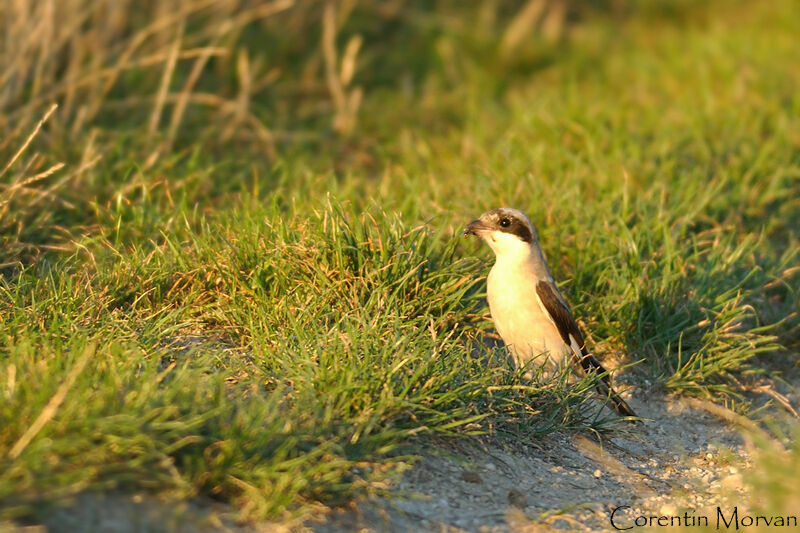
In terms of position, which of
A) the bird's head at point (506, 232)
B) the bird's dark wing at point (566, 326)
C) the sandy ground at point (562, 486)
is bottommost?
the sandy ground at point (562, 486)

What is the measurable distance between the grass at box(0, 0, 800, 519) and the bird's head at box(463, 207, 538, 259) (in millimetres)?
186

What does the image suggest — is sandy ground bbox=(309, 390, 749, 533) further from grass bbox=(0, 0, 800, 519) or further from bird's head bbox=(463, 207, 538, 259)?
bird's head bbox=(463, 207, 538, 259)

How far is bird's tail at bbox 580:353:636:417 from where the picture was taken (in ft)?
15.5

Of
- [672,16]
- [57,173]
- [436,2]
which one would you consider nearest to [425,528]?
[57,173]

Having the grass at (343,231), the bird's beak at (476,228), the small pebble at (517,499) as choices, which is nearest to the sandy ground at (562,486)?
the small pebble at (517,499)

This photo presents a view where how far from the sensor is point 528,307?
483cm

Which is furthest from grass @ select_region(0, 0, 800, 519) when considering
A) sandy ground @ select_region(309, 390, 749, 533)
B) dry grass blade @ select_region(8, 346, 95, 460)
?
sandy ground @ select_region(309, 390, 749, 533)

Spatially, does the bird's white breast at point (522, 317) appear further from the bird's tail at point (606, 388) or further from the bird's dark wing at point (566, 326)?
the bird's tail at point (606, 388)

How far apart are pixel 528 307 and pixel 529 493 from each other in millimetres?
1098

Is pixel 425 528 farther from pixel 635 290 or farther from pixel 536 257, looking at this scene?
pixel 635 290

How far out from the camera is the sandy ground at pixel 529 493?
323cm

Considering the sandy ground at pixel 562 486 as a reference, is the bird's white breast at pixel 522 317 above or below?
above

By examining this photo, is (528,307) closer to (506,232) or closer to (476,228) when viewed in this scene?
(506,232)

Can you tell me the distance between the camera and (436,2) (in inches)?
397
